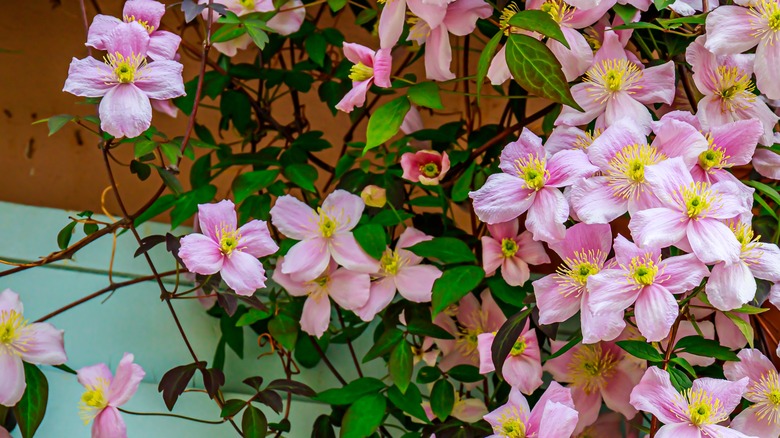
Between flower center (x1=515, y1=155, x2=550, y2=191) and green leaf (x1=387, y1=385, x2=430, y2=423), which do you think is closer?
flower center (x1=515, y1=155, x2=550, y2=191)

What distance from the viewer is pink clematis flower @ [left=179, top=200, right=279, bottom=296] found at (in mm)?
819

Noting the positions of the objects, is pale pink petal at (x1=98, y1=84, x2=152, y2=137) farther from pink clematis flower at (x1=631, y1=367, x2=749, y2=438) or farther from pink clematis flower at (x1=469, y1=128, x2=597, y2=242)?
pink clematis flower at (x1=631, y1=367, x2=749, y2=438)

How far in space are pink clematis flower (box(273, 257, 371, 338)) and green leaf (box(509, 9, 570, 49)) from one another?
1.13 ft

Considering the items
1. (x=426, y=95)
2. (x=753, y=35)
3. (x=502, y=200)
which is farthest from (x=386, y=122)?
(x=753, y=35)

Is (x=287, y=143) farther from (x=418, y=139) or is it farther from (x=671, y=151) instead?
(x=671, y=151)

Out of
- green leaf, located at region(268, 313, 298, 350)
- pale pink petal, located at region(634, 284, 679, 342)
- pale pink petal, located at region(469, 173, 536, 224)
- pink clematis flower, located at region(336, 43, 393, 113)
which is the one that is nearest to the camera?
pale pink petal, located at region(634, 284, 679, 342)

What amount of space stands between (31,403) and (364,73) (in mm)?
497

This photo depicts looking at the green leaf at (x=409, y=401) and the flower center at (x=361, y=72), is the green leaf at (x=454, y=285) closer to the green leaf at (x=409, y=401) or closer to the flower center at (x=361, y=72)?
the green leaf at (x=409, y=401)

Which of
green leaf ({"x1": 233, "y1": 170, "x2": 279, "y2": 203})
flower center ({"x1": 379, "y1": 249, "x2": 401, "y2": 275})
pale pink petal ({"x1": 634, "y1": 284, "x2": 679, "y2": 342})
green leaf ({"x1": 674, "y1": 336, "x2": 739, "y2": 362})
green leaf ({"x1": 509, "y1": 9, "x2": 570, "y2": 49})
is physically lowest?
flower center ({"x1": 379, "y1": 249, "x2": 401, "y2": 275})

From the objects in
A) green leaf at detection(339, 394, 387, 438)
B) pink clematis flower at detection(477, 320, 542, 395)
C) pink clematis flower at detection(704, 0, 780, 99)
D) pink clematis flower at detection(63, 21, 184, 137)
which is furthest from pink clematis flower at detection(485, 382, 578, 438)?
pink clematis flower at detection(63, 21, 184, 137)

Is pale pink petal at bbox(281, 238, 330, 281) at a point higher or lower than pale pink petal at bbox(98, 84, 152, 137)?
lower

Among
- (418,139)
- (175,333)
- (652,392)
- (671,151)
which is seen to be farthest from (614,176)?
(175,333)

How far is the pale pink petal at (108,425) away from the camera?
34.9 inches

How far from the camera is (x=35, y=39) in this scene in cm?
129
